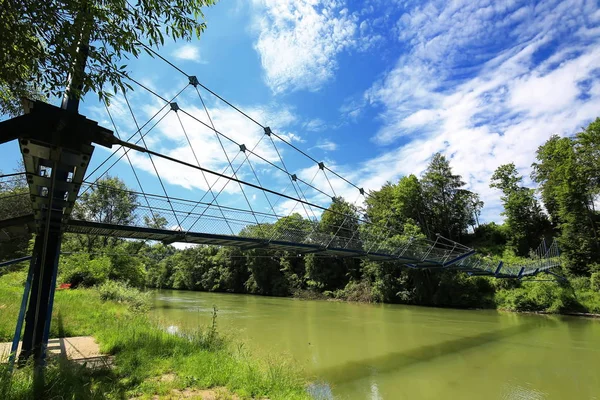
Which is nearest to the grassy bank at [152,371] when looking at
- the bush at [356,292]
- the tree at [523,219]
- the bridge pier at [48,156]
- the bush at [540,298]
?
the bridge pier at [48,156]

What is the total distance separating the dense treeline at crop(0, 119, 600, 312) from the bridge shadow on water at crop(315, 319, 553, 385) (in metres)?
3.31

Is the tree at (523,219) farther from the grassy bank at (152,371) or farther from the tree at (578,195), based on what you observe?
the grassy bank at (152,371)

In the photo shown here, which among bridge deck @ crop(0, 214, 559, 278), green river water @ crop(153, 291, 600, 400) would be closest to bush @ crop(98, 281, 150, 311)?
green river water @ crop(153, 291, 600, 400)

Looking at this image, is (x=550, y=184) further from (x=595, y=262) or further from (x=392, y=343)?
(x=392, y=343)

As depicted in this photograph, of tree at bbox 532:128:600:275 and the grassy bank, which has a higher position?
tree at bbox 532:128:600:275

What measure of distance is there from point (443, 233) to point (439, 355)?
27403 millimetres

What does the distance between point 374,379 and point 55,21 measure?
7560 millimetres

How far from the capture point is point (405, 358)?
28.6ft

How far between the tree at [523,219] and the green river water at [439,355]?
1240cm

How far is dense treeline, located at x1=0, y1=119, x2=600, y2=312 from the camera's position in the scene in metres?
18.1

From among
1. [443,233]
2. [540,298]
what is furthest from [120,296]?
[443,233]

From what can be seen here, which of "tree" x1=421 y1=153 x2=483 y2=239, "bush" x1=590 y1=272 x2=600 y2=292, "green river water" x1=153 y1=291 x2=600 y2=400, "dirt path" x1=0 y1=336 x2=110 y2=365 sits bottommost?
"green river water" x1=153 y1=291 x2=600 y2=400

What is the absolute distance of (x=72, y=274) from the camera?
17.8 meters

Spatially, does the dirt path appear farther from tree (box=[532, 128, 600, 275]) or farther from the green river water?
tree (box=[532, 128, 600, 275])
